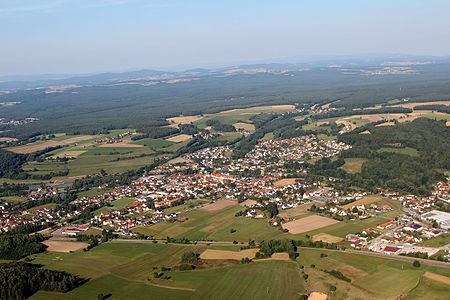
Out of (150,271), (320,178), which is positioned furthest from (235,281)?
(320,178)

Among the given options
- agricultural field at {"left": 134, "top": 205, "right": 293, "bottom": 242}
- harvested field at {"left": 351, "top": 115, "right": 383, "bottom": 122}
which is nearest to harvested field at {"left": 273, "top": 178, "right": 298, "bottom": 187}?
agricultural field at {"left": 134, "top": 205, "right": 293, "bottom": 242}

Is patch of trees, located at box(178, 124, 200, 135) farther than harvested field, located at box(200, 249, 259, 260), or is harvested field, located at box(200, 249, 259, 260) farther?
patch of trees, located at box(178, 124, 200, 135)

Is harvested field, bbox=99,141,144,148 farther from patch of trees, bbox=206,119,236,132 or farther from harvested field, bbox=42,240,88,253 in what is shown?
harvested field, bbox=42,240,88,253

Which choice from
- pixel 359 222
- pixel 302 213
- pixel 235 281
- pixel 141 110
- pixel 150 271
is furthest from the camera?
pixel 141 110

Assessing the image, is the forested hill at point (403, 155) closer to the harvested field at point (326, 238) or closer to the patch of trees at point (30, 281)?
the harvested field at point (326, 238)

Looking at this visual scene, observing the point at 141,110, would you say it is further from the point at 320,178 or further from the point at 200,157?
the point at 320,178

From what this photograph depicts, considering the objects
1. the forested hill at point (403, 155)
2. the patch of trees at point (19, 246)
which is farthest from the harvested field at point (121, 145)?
the patch of trees at point (19, 246)
